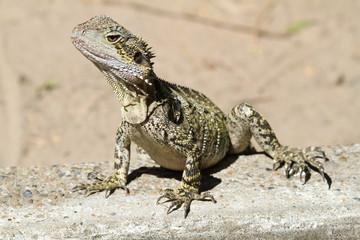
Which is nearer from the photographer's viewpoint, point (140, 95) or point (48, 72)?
point (140, 95)

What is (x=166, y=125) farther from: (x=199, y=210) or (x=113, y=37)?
(x=113, y=37)

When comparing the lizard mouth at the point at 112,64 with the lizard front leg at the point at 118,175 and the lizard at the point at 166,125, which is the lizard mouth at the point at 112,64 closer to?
the lizard at the point at 166,125

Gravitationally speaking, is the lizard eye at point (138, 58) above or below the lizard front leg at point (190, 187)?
above

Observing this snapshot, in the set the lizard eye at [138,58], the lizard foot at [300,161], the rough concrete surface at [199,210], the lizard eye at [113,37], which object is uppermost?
the lizard eye at [113,37]

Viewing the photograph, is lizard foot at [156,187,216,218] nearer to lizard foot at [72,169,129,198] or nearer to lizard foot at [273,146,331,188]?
lizard foot at [72,169,129,198]

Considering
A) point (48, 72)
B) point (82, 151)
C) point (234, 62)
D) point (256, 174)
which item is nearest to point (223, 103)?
point (234, 62)

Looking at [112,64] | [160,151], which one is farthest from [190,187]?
[112,64]

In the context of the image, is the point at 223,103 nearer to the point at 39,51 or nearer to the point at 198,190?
the point at 39,51

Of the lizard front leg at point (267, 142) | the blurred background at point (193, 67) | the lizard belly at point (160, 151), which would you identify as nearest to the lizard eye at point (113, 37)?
the lizard belly at point (160, 151)
